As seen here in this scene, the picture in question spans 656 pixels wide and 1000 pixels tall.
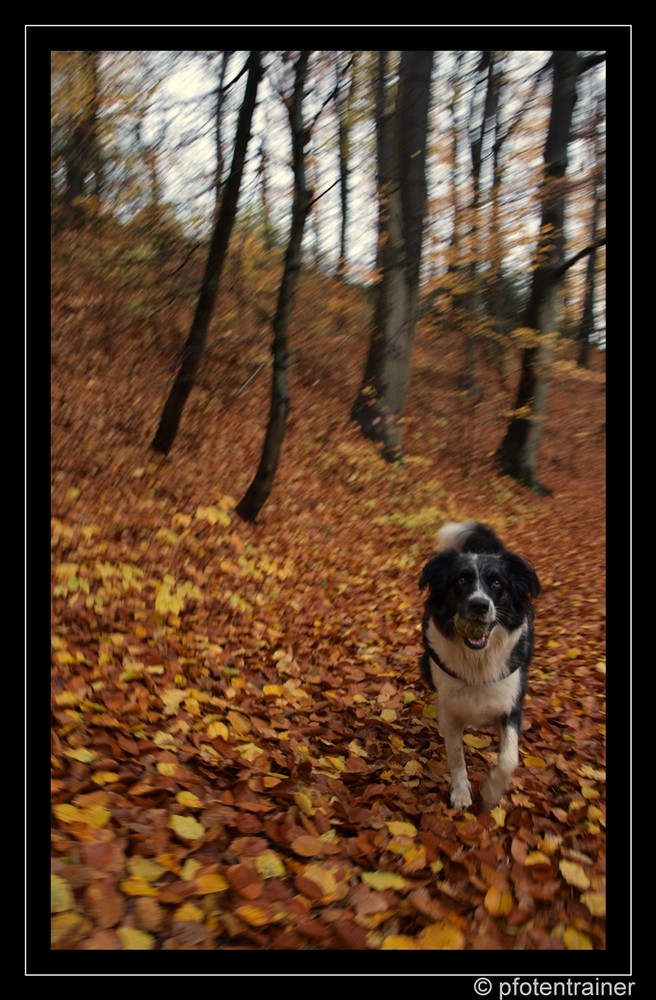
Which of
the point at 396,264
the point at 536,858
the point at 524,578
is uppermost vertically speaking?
the point at 396,264

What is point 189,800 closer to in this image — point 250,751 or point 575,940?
point 250,751

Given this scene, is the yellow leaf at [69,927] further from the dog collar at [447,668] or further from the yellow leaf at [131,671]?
the dog collar at [447,668]

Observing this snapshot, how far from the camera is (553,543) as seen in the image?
9938mm

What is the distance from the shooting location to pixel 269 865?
2775 millimetres

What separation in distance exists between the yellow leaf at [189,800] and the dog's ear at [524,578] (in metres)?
2.29

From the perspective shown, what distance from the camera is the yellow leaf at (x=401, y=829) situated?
10.6 feet

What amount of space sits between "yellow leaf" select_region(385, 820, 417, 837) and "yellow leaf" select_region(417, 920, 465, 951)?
2.02ft

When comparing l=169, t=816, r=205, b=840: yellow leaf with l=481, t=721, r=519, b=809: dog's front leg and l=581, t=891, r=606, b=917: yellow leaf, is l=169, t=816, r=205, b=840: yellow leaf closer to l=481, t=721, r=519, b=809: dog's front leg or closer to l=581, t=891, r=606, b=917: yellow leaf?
l=481, t=721, r=519, b=809: dog's front leg

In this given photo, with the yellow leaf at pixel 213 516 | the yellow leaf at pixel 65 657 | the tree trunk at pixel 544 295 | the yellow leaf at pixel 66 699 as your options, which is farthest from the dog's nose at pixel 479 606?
the tree trunk at pixel 544 295

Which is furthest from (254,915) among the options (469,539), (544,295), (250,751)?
(544,295)

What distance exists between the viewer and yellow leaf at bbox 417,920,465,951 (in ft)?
8.40

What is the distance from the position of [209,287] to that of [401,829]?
21.6 ft
